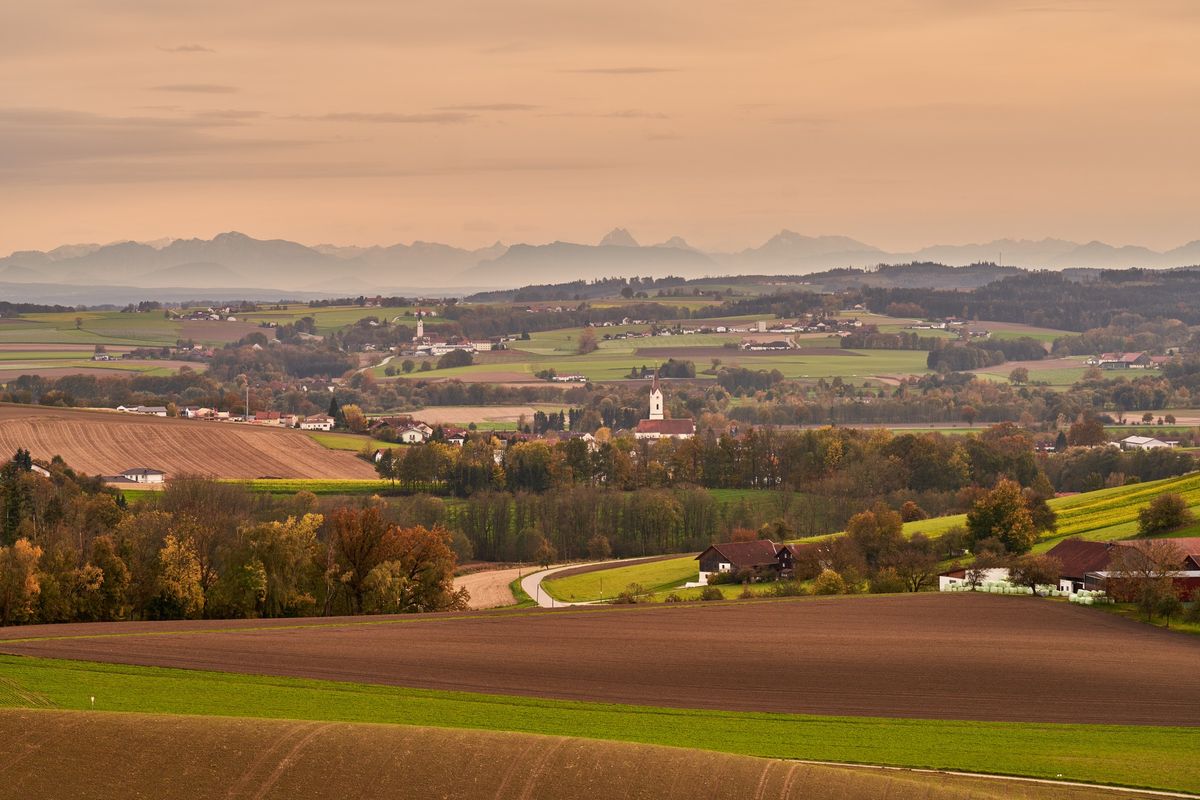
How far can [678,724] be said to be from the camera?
37500 millimetres

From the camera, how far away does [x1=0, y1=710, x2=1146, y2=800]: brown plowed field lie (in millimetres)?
28328

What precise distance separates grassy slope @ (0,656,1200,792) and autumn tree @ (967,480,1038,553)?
2897 centimetres

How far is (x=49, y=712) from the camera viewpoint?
31594 millimetres

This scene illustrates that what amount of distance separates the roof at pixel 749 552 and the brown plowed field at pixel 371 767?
40347mm

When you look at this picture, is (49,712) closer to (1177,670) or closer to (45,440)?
(1177,670)

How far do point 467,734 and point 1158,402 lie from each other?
15811 centimetres

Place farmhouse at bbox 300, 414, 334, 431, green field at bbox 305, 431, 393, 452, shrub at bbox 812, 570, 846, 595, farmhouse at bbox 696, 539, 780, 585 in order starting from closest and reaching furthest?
shrub at bbox 812, 570, 846, 595
farmhouse at bbox 696, 539, 780, 585
green field at bbox 305, 431, 393, 452
farmhouse at bbox 300, 414, 334, 431

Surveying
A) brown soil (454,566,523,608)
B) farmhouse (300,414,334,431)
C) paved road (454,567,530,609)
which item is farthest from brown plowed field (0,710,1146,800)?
farmhouse (300,414,334,431)

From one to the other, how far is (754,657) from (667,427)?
9997 cm

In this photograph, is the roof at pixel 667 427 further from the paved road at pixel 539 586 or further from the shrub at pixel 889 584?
the shrub at pixel 889 584

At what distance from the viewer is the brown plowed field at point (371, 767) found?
92.9 feet

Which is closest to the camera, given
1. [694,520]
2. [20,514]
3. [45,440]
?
[20,514]

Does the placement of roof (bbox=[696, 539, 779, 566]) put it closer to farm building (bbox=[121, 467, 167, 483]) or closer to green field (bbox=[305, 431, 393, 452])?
farm building (bbox=[121, 467, 167, 483])

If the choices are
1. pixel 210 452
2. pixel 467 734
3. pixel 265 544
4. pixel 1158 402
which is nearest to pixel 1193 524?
pixel 265 544
